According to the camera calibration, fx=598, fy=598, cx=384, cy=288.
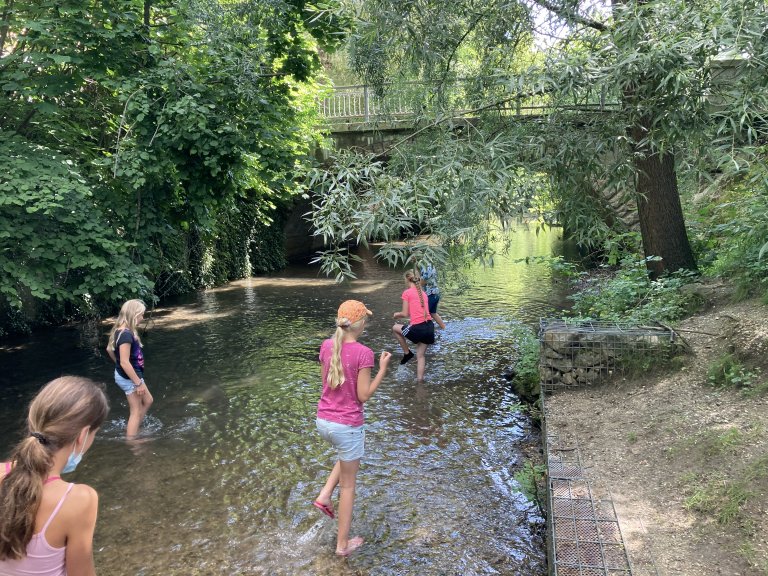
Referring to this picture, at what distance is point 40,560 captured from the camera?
204 cm

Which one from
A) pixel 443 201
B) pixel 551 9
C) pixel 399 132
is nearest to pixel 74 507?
pixel 443 201

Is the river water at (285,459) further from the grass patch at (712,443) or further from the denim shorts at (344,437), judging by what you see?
the grass patch at (712,443)

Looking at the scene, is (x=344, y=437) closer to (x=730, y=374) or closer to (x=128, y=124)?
(x=730, y=374)

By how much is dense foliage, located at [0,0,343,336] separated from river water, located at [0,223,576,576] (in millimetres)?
1877

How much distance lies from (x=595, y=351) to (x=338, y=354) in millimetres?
3746

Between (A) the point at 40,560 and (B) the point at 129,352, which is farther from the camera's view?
(B) the point at 129,352

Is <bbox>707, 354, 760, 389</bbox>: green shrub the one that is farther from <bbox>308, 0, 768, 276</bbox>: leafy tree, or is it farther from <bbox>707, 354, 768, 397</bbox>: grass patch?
<bbox>308, 0, 768, 276</bbox>: leafy tree

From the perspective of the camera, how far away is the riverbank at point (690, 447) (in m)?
3.60

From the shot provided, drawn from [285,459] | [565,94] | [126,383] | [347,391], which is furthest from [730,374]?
[126,383]

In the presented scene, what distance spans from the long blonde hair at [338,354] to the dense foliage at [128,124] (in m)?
4.12

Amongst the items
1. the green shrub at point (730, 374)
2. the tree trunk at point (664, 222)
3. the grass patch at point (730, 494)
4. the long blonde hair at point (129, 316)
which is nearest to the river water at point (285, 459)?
the grass patch at point (730, 494)

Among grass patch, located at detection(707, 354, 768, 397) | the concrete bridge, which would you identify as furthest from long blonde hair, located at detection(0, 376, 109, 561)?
grass patch, located at detection(707, 354, 768, 397)

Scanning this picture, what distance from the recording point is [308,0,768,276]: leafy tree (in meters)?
4.69

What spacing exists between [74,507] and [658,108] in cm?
518
